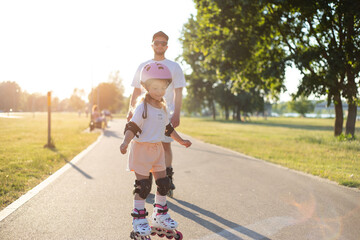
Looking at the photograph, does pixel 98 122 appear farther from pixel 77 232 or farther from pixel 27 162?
pixel 77 232

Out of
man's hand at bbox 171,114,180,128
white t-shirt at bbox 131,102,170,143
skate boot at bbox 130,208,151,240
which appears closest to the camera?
skate boot at bbox 130,208,151,240

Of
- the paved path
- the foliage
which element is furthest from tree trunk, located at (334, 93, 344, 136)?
the paved path

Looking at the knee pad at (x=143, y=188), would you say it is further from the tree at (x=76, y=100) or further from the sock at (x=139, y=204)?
the tree at (x=76, y=100)

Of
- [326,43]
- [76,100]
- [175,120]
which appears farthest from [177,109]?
[76,100]

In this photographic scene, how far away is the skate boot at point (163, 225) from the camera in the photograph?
119 inches

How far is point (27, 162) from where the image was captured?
7.14 m

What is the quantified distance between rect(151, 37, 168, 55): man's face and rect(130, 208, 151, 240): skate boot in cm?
198

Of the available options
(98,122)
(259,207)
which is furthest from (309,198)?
(98,122)

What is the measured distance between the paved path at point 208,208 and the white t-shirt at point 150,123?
1000mm

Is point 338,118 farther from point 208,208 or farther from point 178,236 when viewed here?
point 178,236

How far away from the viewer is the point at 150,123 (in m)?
3.05

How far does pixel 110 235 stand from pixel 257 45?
13.8 meters

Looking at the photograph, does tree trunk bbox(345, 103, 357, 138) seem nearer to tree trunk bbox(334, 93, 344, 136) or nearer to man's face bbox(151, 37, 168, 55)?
tree trunk bbox(334, 93, 344, 136)

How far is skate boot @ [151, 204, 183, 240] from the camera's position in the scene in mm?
3020
